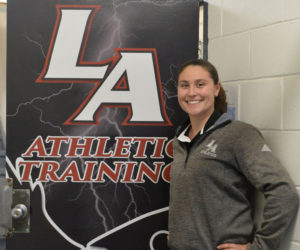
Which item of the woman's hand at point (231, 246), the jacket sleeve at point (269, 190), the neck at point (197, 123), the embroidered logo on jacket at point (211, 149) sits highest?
the neck at point (197, 123)

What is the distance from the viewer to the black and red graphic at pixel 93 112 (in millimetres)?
1655

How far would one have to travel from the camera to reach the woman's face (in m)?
1.41

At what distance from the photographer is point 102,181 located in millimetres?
1688

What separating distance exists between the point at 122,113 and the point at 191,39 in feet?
1.60

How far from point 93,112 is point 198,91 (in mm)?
545

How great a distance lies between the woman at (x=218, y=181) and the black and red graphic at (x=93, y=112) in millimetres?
269

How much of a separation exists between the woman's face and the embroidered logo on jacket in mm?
144

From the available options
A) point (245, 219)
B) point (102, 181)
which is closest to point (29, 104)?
point (102, 181)

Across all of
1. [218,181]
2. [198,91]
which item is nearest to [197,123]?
[198,91]

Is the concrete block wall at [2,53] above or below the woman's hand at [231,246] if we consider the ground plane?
above

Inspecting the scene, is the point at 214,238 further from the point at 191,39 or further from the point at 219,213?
the point at 191,39

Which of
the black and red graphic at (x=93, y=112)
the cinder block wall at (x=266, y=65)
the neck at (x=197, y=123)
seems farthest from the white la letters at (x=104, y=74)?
the cinder block wall at (x=266, y=65)

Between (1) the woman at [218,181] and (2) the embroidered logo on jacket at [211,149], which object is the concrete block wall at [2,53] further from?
(2) the embroidered logo on jacket at [211,149]

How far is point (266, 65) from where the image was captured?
1.44 metres
